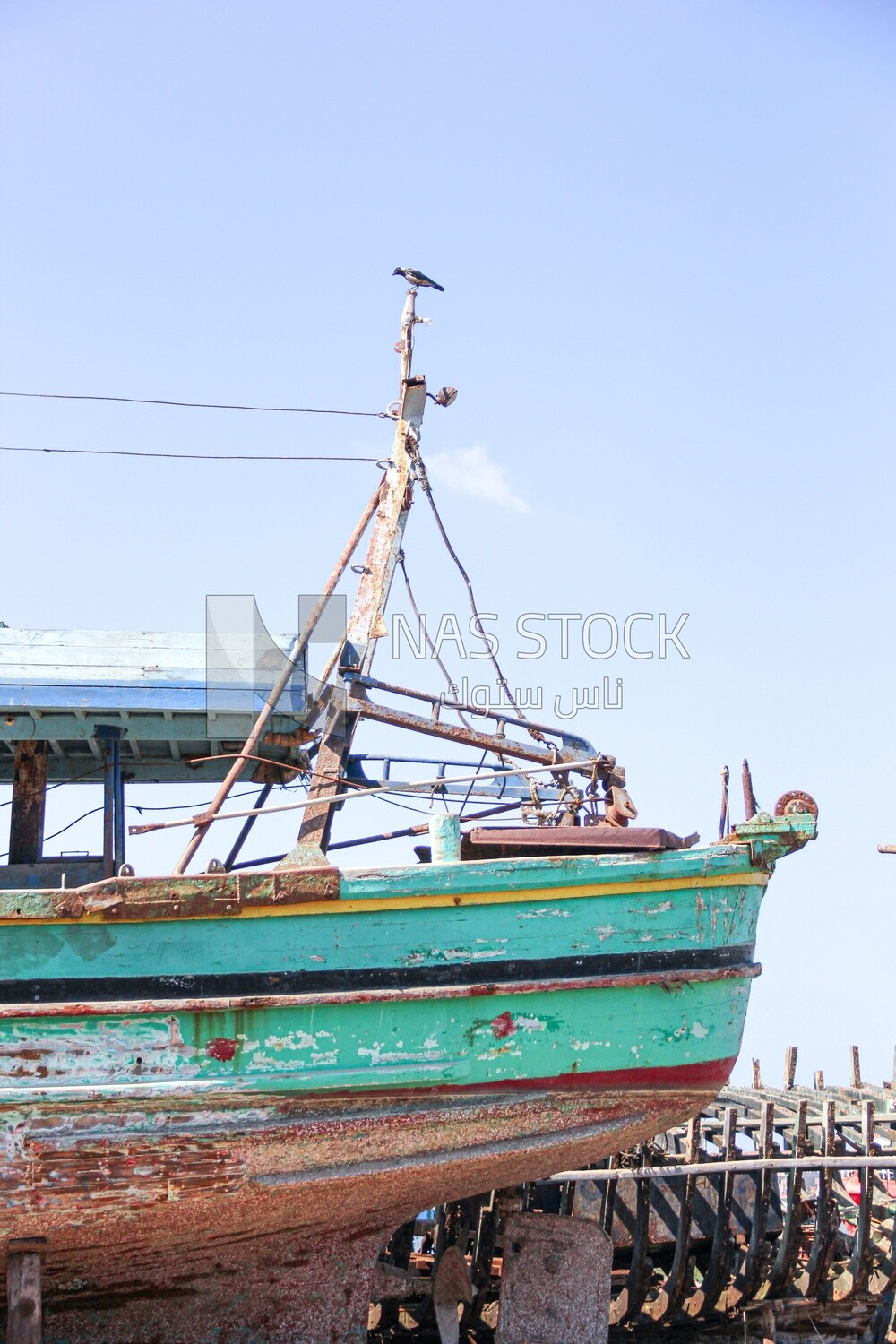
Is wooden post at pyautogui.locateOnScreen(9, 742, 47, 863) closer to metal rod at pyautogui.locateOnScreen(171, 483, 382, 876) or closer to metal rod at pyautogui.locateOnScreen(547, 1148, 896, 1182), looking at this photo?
metal rod at pyautogui.locateOnScreen(171, 483, 382, 876)

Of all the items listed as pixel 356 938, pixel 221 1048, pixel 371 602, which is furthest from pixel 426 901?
pixel 371 602

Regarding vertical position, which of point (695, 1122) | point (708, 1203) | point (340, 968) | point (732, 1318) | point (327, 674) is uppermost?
point (327, 674)

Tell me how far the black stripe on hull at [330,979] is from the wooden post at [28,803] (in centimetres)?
196

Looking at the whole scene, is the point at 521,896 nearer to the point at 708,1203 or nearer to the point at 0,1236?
the point at 0,1236

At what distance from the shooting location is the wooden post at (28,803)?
9273mm

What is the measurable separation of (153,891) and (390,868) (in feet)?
4.59

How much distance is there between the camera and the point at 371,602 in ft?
33.0

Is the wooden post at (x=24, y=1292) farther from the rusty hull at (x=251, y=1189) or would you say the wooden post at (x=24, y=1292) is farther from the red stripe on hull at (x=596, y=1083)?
the red stripe on hull at (x=596, y=1083)

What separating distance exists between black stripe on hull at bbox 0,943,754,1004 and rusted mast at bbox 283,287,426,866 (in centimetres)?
76

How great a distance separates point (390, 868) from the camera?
791 cm

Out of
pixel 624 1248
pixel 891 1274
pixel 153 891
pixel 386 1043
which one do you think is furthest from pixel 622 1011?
pixel 891 1274

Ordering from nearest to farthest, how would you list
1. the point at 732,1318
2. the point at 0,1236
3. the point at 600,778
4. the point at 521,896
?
the point at 0,1236 < the point at 521,896 < the point at 600,778 < the point at 732,1318

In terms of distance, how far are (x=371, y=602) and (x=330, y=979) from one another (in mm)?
3262

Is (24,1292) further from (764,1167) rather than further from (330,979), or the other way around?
(764,1167)
